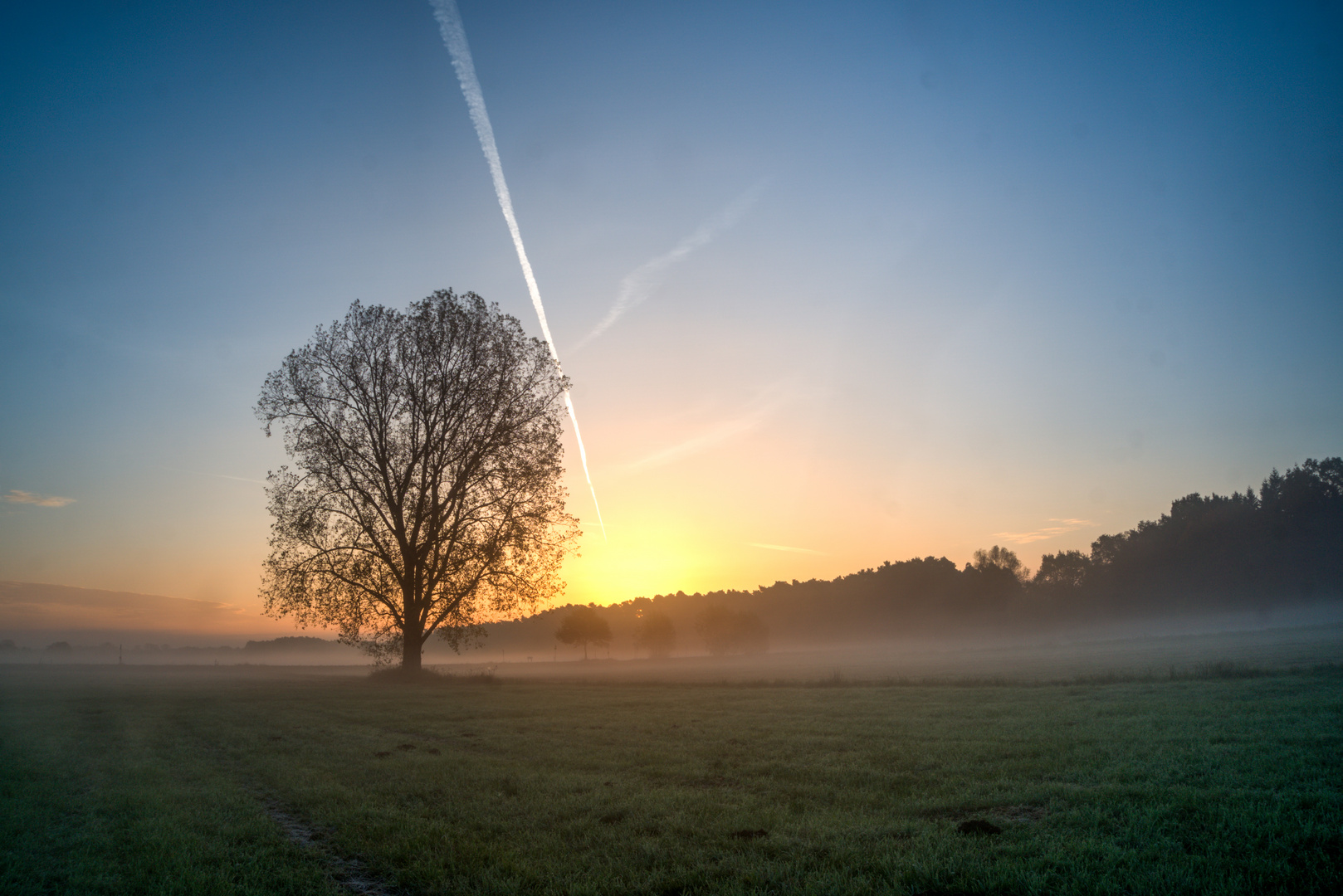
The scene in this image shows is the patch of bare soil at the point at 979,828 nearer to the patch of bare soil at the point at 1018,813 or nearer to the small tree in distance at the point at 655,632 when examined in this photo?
the patch of bare soil at the point at 1018,813

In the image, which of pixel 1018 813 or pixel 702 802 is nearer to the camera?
pixel 1018 813

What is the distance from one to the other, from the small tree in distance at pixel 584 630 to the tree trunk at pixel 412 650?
258 feet

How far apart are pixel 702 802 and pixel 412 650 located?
28540 mm

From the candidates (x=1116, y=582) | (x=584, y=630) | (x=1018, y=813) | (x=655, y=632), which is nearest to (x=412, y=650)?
(x=1018, y=813)

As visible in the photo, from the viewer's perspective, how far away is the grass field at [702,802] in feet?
19.4

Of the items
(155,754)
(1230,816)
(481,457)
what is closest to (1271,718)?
(1230,816)

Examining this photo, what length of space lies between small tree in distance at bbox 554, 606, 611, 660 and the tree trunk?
78.7 metres

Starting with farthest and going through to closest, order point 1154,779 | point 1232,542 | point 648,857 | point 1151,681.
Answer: point 1232,542
point 1151,681
point 1154,779
point 648,857

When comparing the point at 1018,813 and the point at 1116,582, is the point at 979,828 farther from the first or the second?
the point at 1116,582

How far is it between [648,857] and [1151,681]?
1039 inches

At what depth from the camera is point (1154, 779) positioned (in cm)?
879

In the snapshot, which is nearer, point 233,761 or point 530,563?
point 233,761

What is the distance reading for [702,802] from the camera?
8617 mm

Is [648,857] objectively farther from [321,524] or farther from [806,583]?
[806,583]
